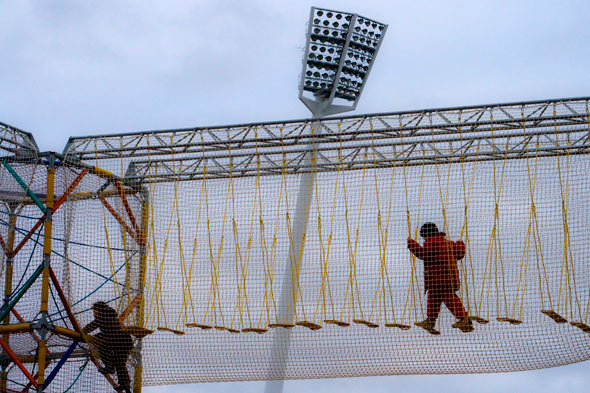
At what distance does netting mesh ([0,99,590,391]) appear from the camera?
1120 cm

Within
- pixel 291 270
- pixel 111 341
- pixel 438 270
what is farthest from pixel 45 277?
pixel 438 270

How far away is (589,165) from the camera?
1158 centimetres

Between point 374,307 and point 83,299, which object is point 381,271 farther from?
point 83,299

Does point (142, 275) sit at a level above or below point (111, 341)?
above

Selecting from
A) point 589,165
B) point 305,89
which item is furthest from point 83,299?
point 305,89

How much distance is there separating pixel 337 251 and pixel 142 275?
11.6ft

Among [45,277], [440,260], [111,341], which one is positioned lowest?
[111,341]

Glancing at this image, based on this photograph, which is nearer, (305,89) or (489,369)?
(489,369)

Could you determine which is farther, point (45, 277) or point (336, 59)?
point (336, 59)

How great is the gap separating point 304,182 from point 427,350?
361 centimetres

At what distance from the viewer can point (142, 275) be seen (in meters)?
13.6

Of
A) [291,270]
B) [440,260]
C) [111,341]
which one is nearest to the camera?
[440,260]

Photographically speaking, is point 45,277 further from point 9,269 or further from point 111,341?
point 9,269

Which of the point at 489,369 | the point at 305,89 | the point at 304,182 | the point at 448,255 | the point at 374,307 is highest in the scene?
the point at 305,89
